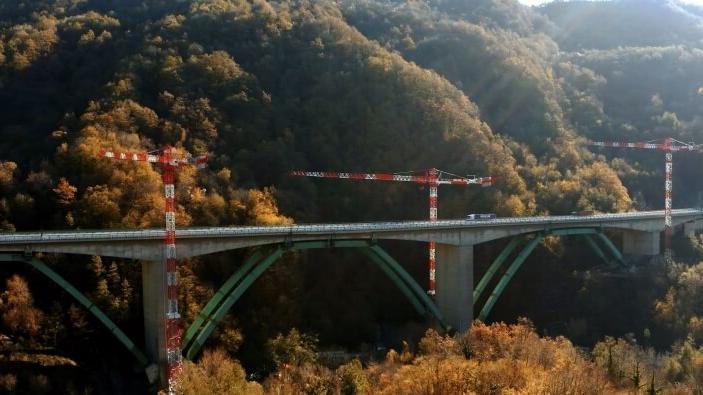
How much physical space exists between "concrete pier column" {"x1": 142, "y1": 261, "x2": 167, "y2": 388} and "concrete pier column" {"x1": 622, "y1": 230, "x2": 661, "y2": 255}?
43.5 metres

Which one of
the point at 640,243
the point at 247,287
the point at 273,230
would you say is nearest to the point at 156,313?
the point at 247,287

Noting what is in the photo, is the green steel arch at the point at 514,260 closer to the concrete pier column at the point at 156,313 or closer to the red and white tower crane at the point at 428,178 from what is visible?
the red and white tower crane at the point at 428,178

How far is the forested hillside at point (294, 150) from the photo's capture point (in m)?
37.1

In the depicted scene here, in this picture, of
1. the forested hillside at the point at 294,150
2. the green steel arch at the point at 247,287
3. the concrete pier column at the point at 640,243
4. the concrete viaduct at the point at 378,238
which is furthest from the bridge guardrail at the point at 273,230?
the forested hillside at the point at 294,150

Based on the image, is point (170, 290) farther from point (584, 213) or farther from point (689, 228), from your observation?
point (689, 228)

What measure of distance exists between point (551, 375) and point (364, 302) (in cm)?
→ 2317

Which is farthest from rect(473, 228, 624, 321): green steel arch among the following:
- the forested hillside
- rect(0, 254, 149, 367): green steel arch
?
rect(0, 254, 149, 367): green steel arch

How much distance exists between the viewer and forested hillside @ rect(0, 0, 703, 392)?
37062 millimetres

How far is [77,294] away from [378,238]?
1801 centimetres

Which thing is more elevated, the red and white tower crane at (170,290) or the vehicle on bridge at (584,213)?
the vehicle on bridge at (584,213)

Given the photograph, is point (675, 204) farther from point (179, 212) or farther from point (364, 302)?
point (179, 212)

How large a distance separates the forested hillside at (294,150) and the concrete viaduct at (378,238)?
366 cm

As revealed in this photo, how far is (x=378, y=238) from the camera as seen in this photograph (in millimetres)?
39344

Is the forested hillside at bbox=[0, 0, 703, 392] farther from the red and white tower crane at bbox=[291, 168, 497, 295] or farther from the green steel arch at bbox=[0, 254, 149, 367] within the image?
the green steel arch at bbox=[0, 254, 149, 367]
